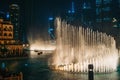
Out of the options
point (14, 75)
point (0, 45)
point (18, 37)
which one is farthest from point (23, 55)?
point (14, 75)

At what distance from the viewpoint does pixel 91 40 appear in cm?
4359

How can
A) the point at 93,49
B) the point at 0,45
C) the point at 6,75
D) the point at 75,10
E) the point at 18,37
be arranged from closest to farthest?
the point at 6,75
the point at 93,49
the point at 0,45
the point at 75,10
the point at 18,37

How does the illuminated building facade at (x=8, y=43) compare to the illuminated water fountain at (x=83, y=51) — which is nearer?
the illuminated water fountain at (x=83, y=51)

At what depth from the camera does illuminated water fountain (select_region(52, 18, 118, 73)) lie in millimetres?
38625

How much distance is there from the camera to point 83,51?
42094mm

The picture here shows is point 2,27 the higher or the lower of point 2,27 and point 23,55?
the higher

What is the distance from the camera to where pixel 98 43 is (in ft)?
139

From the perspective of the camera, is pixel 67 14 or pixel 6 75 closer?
pixel 6 75

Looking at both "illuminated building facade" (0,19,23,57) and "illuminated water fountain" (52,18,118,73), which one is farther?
"illuminated building facade" (0,19,23,57)

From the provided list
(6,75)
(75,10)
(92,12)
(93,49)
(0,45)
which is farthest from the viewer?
(75,10)

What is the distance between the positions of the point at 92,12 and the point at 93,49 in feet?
167

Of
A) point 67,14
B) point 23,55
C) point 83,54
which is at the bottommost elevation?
point 23,55

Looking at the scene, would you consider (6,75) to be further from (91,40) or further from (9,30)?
(9,30)

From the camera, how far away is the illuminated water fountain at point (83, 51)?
127 ft
